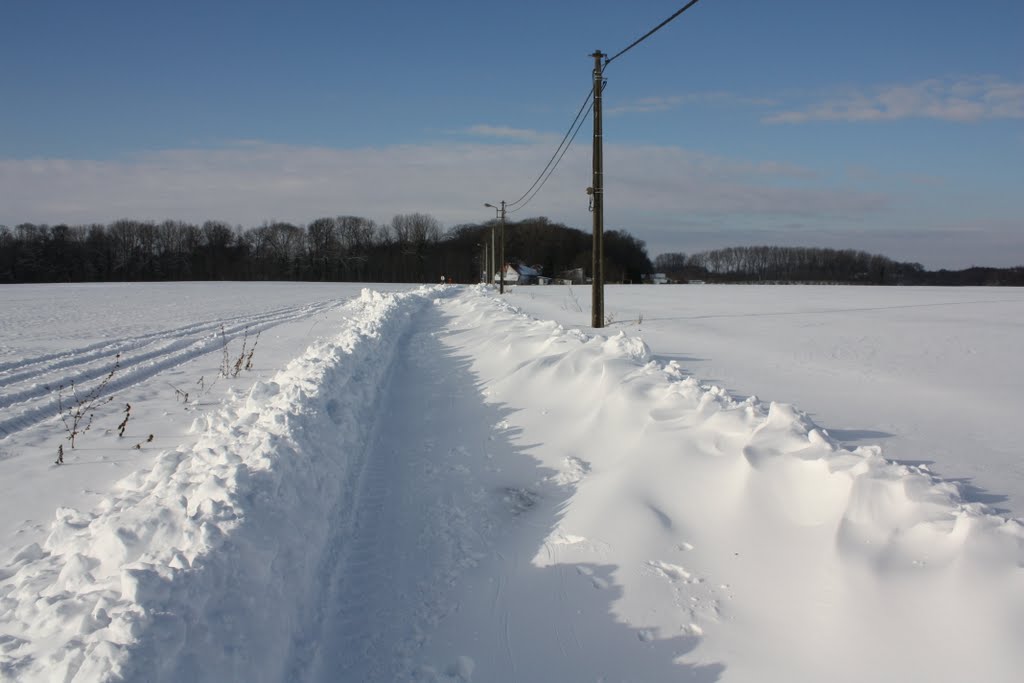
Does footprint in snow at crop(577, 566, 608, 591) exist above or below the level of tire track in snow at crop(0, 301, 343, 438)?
below

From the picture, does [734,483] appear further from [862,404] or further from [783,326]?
[783,326]

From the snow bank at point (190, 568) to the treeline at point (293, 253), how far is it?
79160 millimetres

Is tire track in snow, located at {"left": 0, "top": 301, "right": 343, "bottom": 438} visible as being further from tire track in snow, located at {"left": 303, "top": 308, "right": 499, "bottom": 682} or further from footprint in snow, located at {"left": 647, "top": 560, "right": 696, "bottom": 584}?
footprint in snow, located at {"left": 647, "top": 560, "right": 696, "bottom": 584}

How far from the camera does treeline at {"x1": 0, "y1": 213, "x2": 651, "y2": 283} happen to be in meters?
89.4

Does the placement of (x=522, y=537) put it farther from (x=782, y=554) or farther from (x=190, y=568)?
(x=190, y=568)

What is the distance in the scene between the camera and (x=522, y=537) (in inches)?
174

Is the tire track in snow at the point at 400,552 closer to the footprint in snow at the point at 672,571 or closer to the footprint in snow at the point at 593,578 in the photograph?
the footprint in snow at the point at 593,578

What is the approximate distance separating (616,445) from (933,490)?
274cm

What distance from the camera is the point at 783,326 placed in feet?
61.2

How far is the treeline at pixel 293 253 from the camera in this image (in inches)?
3519

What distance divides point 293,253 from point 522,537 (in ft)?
381

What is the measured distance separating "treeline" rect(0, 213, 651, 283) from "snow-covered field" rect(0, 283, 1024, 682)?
77477mm

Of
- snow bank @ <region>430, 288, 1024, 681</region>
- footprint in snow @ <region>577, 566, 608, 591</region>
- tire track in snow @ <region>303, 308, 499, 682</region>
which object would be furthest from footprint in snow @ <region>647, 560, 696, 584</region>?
tire track in snow @ <region>303, 308, 499, 682</region>

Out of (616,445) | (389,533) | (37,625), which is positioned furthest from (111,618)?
(616,445)
